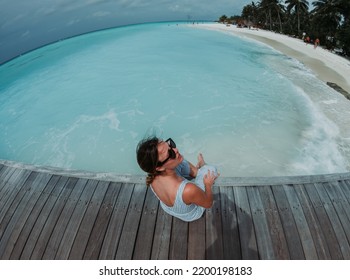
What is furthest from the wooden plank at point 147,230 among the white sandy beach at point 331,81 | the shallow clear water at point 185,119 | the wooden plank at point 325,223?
the white sandy beach at point 331,81

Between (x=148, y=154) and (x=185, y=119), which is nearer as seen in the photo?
(x=148, y=154)

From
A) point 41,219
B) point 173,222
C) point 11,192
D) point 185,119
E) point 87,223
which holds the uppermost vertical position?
point 173,222

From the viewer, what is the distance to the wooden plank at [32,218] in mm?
3493

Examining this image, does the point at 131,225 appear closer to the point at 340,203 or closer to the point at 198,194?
the point at 198,194

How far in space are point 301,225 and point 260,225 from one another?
1.91ft

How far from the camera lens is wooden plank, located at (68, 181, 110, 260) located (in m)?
3.36

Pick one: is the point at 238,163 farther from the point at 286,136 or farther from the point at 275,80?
the point at 275,80

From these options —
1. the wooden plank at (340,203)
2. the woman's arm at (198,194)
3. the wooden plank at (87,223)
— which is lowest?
the wooden plank at (87,223)

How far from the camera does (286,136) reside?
10.2 meters

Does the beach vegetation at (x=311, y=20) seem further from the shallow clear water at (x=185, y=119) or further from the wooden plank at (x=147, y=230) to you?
the wooden plank at (x=147, y=230)

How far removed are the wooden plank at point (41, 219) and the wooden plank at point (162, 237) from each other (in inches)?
69.2

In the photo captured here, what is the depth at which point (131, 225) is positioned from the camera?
12.0 feet

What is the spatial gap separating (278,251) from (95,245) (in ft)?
8.21

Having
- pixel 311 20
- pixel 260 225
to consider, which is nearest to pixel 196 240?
pixel 260 225
